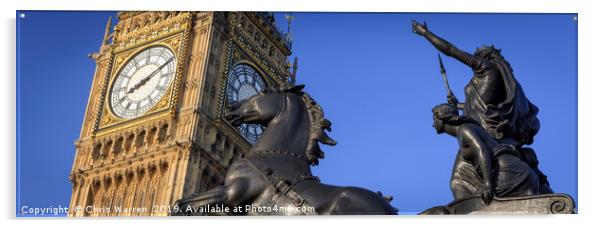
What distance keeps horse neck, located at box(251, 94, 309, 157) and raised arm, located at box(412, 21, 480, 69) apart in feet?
4.03

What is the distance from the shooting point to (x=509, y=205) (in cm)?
941

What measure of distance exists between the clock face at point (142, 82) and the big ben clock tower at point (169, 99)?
0.04 m

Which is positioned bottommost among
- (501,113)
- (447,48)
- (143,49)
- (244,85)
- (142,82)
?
(501,113)

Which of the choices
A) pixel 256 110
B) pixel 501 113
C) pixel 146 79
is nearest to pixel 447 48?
pixel 501 113

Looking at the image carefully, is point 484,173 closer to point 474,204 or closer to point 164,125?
point 474,204

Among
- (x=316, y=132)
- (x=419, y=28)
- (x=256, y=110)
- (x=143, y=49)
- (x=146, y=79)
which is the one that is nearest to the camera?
(x=316, y=132)

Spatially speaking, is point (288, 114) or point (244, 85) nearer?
point (288, 114)

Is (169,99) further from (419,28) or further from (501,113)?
(501,113)

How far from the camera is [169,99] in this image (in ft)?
139

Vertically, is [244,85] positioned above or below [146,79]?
above

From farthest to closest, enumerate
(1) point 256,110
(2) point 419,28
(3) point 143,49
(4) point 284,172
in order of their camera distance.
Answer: (3) point 143,49 → (2) point 419,28 → (1) point 256,110 → (4) point 284,172

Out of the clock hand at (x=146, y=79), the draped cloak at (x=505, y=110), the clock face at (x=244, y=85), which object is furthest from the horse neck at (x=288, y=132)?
the clock hand at (x=146, y=79)

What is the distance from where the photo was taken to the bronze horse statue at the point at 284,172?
941cm

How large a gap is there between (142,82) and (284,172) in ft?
112
